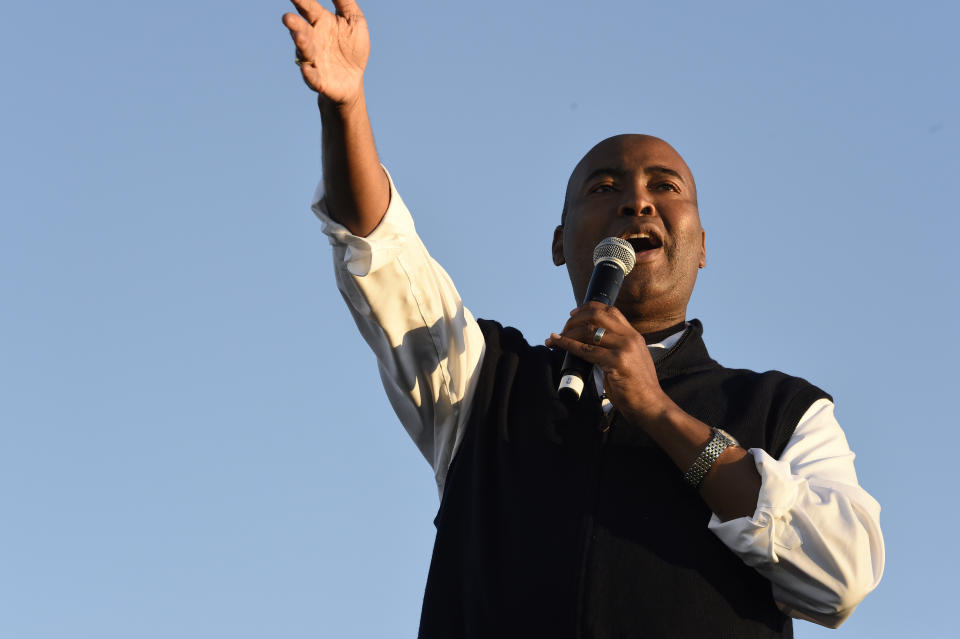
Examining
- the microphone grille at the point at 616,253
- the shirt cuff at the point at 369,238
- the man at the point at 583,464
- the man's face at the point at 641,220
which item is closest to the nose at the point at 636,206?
the man's face at the point at 641,220

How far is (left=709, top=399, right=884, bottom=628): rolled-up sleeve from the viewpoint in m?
4.02

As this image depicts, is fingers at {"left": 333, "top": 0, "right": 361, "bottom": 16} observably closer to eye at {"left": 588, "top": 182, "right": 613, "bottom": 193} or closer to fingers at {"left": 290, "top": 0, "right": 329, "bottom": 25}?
fingers at {"left": 290, "top": 0, "right": 329, "bottom": 25}


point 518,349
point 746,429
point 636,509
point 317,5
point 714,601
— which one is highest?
point 317,5

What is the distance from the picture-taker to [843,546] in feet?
13.3

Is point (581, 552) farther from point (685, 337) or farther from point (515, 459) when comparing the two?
point (685, 337)

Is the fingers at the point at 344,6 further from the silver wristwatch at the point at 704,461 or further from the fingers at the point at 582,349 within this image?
the silver wristwatch at the point at 704,461

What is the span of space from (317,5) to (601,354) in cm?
141

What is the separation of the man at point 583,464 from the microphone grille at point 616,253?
396 mm

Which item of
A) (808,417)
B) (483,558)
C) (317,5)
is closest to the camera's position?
(317,5)

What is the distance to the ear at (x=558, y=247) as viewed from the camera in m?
5.85

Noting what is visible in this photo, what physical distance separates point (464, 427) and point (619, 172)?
55.9 inches

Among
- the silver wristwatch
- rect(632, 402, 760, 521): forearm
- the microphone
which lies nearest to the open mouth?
the microphone

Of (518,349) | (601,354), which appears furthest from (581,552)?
(518,349)

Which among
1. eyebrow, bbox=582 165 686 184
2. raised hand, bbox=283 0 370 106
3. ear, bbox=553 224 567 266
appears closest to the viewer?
raised hand, bbox=283 0 370 106
